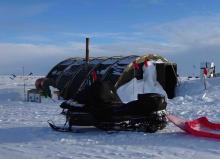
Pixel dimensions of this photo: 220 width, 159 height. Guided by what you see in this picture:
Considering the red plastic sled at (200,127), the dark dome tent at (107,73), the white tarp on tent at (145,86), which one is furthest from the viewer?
the dark dome tent at (107,73)

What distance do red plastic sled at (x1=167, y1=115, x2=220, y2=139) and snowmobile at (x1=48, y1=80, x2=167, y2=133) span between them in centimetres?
37

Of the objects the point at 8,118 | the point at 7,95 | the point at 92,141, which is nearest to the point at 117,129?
the point at 92,141

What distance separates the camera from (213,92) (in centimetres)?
2116

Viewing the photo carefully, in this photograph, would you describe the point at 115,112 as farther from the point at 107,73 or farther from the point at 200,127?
the point at 107,73

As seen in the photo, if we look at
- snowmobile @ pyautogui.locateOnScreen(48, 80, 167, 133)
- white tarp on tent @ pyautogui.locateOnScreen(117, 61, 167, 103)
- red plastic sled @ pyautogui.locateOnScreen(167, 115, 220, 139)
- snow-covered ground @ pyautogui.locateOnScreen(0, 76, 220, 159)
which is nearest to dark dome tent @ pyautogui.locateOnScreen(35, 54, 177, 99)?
white tarp on tent @ pyautogui.locateOnScreen(117, 61, 167, 103)

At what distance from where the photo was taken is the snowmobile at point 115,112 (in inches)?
395

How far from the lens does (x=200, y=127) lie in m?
10.2

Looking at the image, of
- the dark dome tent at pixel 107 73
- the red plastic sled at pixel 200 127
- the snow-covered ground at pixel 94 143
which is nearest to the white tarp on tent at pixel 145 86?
the dark dome tent at pixel 107 73

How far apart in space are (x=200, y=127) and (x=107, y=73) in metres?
11.0

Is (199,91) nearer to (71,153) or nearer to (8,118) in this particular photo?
(8,118)

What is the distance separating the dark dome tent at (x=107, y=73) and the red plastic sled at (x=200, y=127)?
9897mm

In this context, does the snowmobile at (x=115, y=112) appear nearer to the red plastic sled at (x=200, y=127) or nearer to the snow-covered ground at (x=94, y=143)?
the snow-covered ground at (x=94, y=143)

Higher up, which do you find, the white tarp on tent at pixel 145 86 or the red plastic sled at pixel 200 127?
the white tarp on tent at pixel 145 86

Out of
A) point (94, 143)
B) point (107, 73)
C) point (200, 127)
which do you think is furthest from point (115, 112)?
point (107, 73)
